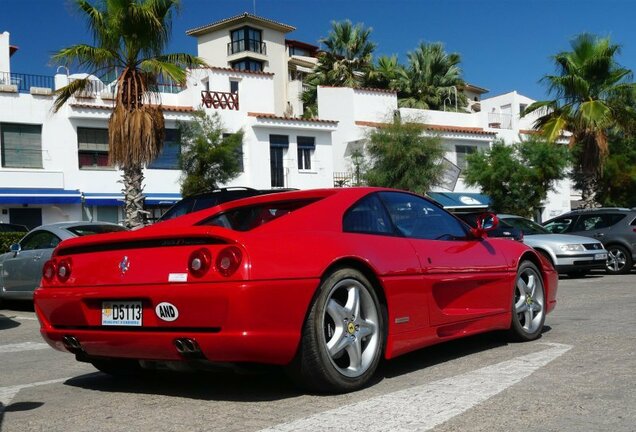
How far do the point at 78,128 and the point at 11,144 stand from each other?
252 centimetres

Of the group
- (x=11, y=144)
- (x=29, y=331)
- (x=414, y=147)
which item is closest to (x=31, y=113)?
(x=11, y=144)

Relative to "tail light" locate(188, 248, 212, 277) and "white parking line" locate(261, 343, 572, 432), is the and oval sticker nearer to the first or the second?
"tail light" locate(188, 248, 212, 277)

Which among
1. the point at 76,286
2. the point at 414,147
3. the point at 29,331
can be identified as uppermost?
the point at 414,147

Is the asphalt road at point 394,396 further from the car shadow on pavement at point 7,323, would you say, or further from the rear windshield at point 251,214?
the car shadow on pavement at point 7,323

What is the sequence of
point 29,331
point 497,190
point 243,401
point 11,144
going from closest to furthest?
point 243,401, point 29,331, point 11,144, point 497,190

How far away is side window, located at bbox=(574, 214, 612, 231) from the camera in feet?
56.7

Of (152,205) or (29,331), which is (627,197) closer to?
(152,205)

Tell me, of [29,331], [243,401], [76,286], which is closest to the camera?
[243,401]

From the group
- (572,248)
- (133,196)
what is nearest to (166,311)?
(572,248)

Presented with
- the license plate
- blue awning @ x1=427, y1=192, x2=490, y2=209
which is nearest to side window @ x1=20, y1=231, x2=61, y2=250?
the license plate

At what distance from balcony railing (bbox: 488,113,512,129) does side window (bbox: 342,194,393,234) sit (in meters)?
39.9

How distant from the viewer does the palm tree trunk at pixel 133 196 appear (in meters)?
19.6

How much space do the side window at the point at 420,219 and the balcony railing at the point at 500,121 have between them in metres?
39.1

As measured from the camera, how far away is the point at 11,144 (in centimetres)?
2711
